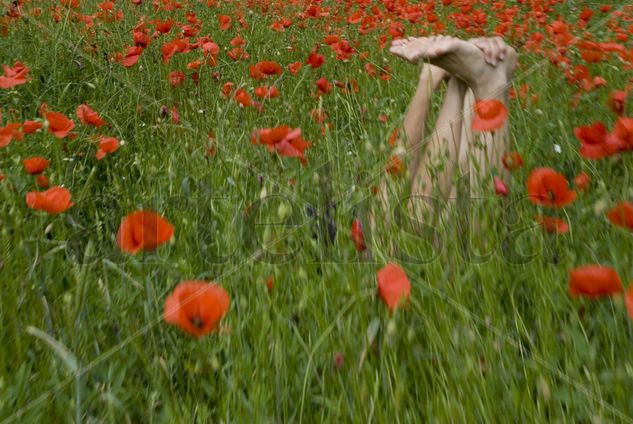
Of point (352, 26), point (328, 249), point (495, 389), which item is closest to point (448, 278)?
point (328, 249)

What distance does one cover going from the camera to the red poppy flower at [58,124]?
1960 mm

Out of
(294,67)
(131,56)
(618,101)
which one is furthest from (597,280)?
(131,56)

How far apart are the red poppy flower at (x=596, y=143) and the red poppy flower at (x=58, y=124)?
58.1 inches

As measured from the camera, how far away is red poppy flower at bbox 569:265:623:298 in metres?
1.11

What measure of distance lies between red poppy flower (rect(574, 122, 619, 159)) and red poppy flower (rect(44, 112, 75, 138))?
4.85 feet

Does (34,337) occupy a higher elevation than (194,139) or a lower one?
higher

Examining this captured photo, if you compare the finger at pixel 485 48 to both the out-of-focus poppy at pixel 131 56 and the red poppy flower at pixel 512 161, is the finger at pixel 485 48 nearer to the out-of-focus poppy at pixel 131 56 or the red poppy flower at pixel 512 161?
the red poppy flower at pixel 512 161

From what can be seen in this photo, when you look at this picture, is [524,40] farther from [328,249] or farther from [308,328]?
[308,328]

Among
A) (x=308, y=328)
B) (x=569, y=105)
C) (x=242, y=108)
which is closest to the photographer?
(x=308, y=328)

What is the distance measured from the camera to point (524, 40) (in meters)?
3.87

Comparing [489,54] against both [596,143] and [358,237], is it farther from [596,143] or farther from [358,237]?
[358,237]

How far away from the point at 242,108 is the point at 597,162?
4.86 feet

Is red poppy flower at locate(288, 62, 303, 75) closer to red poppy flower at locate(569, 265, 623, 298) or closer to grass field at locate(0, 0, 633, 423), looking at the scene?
grass field at locate(0, 0, 633, 423)

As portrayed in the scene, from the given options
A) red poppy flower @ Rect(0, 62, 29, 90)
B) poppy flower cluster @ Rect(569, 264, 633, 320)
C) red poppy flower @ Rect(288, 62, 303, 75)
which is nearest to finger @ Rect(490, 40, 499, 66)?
red poppy flower @ Rect(288, 62, 303, 75)
